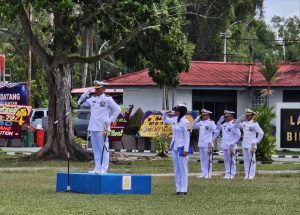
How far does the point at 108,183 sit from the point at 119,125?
70.1ft

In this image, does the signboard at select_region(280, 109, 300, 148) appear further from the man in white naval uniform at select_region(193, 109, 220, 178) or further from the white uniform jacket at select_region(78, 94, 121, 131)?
the white uniform jacket at select_region(78, 94, 121, 131)

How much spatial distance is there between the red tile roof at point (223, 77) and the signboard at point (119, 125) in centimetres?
854

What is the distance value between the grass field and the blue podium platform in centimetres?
38

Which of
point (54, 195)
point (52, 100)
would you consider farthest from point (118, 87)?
point (54, 195)

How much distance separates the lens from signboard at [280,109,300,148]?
3244 centimetres

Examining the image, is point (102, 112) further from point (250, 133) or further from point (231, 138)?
point (231, 138)

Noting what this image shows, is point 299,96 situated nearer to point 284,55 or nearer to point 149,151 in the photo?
point 149,151

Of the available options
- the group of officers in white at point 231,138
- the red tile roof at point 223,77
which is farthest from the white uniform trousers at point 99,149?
the red tile roof at point 223,77

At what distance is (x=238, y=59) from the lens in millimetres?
74750

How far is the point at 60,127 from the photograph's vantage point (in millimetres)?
30375

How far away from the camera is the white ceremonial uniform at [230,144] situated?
24.6 metres

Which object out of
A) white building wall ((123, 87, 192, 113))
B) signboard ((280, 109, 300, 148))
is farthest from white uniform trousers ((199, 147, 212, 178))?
white building wall ((123, 87, 192, 113))

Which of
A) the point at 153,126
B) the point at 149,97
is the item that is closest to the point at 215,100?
the point at 149,97

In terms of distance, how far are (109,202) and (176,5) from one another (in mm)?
15659
